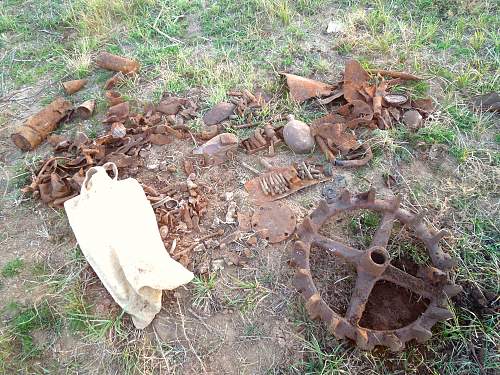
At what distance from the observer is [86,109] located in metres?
4.54

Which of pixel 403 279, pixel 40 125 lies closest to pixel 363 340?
pixel 403 279

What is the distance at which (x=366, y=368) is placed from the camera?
279 cm

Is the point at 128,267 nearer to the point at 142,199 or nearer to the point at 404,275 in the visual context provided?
the point at 142,199

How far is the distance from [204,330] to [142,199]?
3.60 feet

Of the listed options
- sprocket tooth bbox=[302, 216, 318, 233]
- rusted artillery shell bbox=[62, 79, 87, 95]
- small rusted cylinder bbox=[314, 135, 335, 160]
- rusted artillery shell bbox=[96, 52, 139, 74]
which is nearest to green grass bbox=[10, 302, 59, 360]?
sprocket tooth bbox=[302, 216, 318, 233]

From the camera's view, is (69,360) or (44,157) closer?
(69,360)

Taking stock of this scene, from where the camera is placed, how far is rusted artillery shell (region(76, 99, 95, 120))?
14.9 ft

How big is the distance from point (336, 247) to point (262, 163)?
1173 millimetres

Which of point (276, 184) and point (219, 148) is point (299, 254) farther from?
point (219, 148)

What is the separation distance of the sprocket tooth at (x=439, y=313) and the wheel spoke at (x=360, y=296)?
0.38 m

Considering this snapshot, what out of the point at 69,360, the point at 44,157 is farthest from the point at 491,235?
the point at 44,157

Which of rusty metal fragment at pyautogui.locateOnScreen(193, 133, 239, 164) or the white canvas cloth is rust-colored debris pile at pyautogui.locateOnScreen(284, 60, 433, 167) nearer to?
rusty metal fragment at pyautogui.locateOnScreen(193, 133, 239, 164)

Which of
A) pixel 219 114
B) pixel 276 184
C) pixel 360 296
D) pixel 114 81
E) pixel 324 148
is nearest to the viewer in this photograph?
pixel 360 296

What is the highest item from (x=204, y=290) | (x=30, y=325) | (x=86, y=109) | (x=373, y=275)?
(x=86, y=109)
